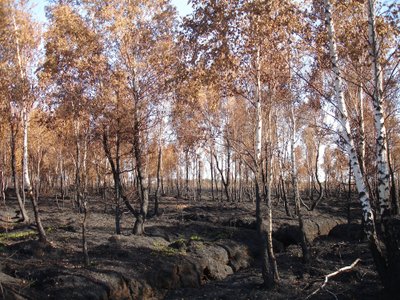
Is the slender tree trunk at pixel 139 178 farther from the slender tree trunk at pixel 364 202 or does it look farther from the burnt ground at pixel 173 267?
the slender tree trunk at pixel 364 202

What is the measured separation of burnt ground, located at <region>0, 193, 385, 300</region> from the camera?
330 inches

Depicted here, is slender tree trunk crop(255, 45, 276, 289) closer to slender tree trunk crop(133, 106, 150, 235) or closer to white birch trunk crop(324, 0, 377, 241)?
white birch trunk crop(324, 0, 377, 241)

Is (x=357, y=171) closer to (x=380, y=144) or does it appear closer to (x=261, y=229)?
(x=380, y=144)

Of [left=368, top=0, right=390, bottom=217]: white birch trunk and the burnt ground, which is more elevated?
[left=368, top=0, right=390, bottom=217]: white birch trunk

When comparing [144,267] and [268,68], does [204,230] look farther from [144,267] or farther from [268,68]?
[268,68]

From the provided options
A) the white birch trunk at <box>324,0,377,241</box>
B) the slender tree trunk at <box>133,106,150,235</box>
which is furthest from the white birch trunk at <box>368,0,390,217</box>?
the slender tree trunk at <box>133,106,150,235</box>

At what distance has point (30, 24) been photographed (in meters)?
19.1

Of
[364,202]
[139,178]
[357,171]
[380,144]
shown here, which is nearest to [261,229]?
[364,202]

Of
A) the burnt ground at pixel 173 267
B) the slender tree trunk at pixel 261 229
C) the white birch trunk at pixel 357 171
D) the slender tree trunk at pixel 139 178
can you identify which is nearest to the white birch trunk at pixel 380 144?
the white birch trunk at pixel 357 171

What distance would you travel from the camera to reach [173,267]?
10.7 meters

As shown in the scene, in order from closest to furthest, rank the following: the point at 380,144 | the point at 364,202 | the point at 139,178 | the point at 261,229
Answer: the point at 380,144 → the point at 364,202 → the point at 261,229 → the point at 139,178

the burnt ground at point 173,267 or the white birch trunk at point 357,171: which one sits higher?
the white birch trunk at point 357,171

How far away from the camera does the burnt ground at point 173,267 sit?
8375 millimetres

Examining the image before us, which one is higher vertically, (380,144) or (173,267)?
(380,144)
